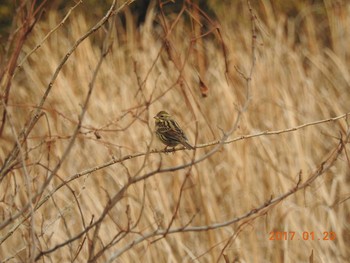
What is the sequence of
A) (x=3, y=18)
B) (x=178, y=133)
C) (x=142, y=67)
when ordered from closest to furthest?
(x=178, y=133) < (x=142, y=67) < (x=3, y=18)

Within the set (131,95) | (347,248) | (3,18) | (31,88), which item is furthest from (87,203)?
(3,18)

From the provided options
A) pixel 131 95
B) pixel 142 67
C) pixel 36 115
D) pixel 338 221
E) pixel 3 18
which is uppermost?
pixel 3 18

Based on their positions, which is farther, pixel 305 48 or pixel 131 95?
pixel 305 48

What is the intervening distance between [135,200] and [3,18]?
6.12 m

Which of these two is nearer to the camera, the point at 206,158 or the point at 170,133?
the point at 170,133

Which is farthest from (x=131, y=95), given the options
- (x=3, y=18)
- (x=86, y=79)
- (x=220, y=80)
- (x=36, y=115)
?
(x=3, y=18)

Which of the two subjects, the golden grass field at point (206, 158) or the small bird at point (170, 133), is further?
the golden grass field at point (206, 158)

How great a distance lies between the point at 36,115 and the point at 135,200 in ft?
8.56

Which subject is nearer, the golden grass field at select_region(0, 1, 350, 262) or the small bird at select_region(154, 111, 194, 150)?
the small bird at select_region(154, 111, 194, 150)

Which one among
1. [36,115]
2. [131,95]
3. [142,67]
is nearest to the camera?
[36,115]

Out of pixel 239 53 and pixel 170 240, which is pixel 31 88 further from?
pixel 170 240

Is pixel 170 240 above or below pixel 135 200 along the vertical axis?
below

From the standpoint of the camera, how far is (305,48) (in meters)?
7.16

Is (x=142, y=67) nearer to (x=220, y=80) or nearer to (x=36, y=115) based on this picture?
(x=220, y=80)
